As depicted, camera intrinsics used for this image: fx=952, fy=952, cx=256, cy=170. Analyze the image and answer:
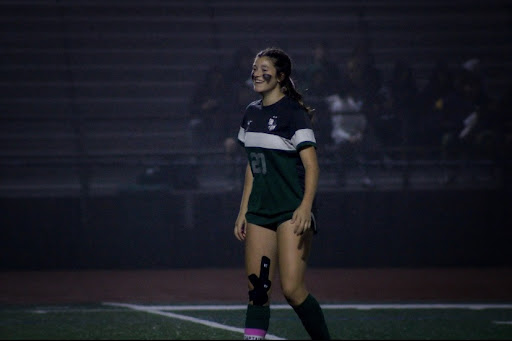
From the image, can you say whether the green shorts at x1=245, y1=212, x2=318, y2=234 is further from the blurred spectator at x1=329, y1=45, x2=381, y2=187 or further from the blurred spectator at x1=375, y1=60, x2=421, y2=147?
the blurred spectator at x1=375, y1=60, x2=421, y2=147

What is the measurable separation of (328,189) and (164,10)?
18.0 ft

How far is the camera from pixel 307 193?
515 cm

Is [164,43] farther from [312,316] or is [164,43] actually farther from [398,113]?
[312,316]

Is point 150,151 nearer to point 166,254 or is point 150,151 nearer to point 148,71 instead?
point 166,254

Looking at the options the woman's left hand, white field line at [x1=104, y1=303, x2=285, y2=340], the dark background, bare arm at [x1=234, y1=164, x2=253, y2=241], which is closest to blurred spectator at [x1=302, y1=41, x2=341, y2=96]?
the dark background

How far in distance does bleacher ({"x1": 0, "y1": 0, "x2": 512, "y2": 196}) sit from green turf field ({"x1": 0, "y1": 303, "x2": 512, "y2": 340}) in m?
6.43

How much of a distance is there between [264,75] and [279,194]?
67cm

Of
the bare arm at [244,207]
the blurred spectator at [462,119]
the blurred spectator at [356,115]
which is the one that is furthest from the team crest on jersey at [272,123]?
the blurred spectator at [462,119]

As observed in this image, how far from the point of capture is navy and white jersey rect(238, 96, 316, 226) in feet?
17.2

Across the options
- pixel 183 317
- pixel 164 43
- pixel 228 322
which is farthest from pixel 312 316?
pixel 164 43

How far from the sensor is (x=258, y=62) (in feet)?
17.5

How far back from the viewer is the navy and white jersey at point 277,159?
5.25 metres

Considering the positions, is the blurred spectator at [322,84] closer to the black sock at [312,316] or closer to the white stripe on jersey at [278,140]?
the white stripe on jersey at [278,140]

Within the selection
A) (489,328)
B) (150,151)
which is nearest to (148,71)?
Result: (150,151)
